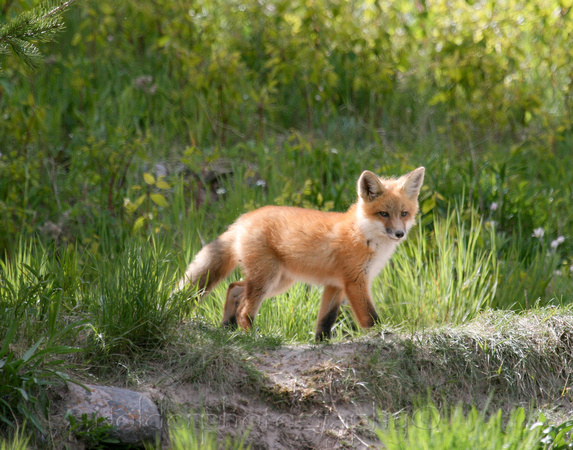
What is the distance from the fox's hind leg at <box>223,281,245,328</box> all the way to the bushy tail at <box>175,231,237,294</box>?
0.14m

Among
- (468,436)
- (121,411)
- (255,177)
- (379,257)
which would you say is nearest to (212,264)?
(379,257)

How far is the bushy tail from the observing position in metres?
4.75

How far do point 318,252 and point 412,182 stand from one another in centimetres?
93

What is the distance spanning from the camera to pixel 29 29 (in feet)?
11.2

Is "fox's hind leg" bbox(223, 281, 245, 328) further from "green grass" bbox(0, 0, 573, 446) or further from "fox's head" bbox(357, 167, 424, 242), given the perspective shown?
"fox's head" bbox(357, 167, 424, 242)

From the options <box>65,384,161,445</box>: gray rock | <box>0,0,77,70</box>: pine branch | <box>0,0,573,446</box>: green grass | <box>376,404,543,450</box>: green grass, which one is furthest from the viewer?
<box>0,0,573,446</box>: green grass

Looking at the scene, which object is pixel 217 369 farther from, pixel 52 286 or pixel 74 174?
pixel 74 174

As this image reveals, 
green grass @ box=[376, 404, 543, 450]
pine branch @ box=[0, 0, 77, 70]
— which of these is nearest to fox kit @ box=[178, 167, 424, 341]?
green grass @ box=[376, 404, 543, 450]

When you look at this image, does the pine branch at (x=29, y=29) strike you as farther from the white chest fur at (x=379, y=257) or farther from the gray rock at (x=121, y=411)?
the white chest fur at (x=379, y=257)

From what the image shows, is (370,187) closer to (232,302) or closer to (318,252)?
(318,252)

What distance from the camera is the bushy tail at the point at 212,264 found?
15.6 feet

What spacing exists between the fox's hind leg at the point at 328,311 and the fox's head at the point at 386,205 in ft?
1.87

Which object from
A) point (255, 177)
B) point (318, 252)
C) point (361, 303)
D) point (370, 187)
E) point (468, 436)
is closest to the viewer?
point (468, 436)

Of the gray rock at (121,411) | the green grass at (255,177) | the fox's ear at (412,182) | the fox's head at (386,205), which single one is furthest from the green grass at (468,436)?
the fox's ear at (412,182)
